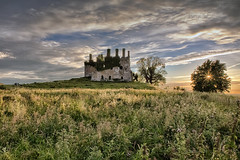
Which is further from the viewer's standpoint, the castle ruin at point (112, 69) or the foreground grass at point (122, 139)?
the castle ruin at point (112, 69)

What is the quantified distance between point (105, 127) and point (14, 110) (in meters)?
5.54

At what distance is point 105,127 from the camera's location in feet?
17.1

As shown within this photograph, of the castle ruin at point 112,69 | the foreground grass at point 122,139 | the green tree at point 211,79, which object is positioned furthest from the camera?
the castle ruin at point 112,69

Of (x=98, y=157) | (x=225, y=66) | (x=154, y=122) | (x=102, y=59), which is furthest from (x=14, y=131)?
(x=102, y=59)

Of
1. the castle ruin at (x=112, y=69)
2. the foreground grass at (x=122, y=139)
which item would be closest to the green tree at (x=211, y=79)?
the castle ruin at (x=112, y=69)

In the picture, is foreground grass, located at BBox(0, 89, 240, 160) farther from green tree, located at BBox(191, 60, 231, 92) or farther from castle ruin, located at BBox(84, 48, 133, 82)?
castle ruin, located at BBox(84, 48, 133, 82)

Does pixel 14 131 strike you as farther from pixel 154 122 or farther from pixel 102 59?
Result: pixel 102 59

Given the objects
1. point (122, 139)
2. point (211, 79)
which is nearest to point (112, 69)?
point (211, 79)

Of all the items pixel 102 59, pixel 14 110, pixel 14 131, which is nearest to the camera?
pixel 14 131

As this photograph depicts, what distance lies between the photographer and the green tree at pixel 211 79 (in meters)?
43.9

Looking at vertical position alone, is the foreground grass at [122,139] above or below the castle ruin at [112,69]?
below

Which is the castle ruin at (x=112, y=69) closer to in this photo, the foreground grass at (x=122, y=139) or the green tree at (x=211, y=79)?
the green tree at (x=211, y=79)

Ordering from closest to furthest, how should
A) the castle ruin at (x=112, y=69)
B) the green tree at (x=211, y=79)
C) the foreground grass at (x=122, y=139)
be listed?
the foreground grass at (x=122, y=139) → the green tree at (x=211, y=79) → the castle ruin at (x=112, y=69)

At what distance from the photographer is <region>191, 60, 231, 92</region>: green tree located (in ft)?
144
